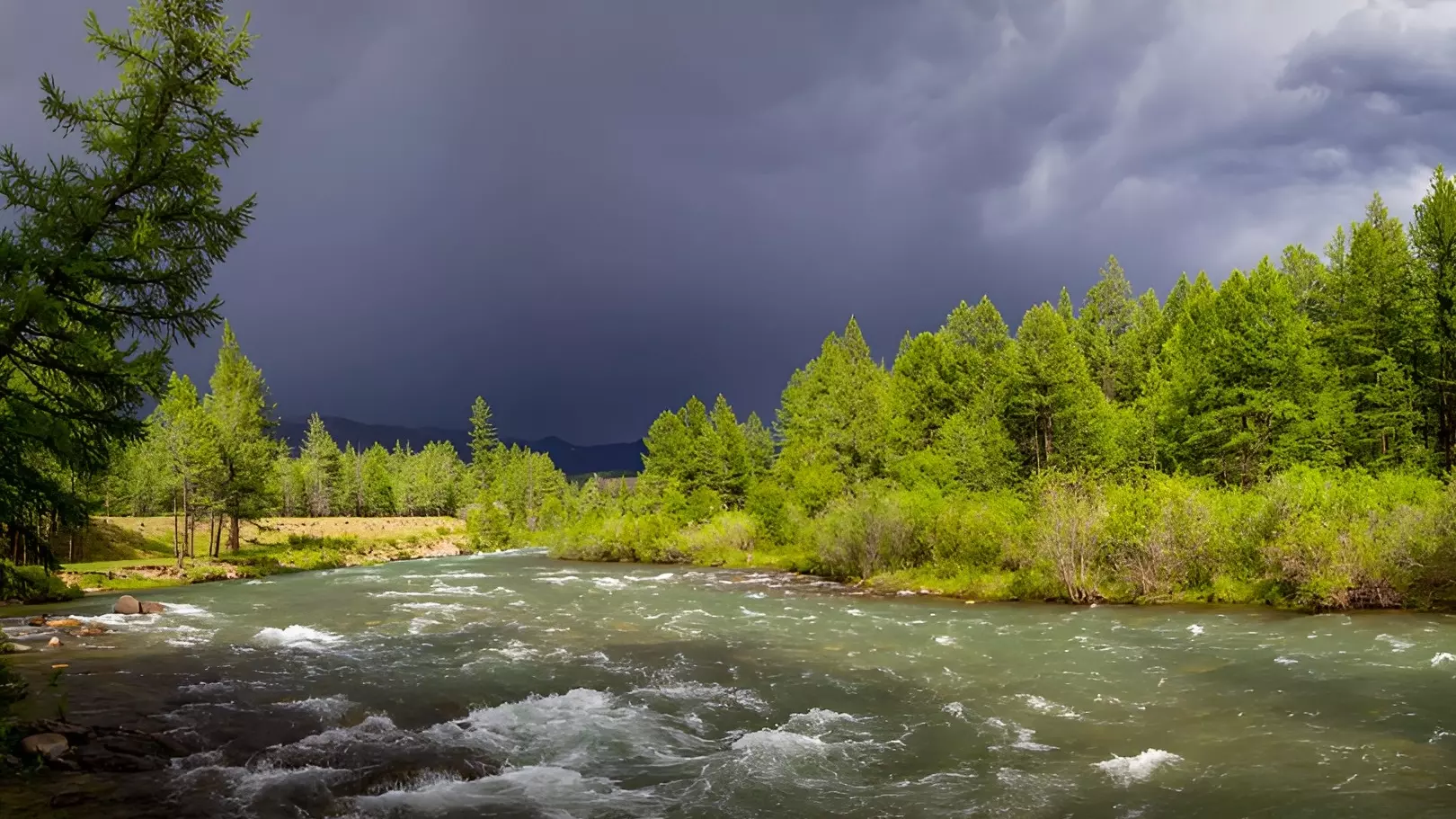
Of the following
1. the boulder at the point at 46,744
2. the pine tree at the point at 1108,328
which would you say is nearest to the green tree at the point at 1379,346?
the pine tree at the point at 1108,328

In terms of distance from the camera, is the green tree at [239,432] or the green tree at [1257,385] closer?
the green tree at [1257,385]

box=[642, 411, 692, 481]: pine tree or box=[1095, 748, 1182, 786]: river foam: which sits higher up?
box=[642, 411, 692, 481]: pine tree

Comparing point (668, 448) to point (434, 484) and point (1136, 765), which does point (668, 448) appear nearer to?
point (1136, 765)

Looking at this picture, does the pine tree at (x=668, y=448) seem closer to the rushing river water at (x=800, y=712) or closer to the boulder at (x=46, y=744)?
the rushing river water at (x=800, y=712)

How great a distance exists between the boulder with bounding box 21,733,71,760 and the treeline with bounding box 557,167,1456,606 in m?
31.9

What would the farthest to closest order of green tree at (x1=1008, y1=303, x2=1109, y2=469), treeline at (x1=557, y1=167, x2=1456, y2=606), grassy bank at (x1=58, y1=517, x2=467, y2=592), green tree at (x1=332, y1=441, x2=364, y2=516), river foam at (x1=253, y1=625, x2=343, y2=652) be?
green tree at (x1=332, y1=441, x2=364, y2=516)
green tree at (x1=1008, y1=303, x2=1109, y2=469)
grassy bank at (x1=58, y1=517, x2=467, y2=592)
treeline at (x1=557, y1=167, x2=1456, y2=606)
river foam at (x1=253, y1=625, x2=343, y2=652)

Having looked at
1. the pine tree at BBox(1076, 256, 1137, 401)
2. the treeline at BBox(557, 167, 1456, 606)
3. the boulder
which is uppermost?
the pine tree at BBox(1076, 256, 1137, 401)

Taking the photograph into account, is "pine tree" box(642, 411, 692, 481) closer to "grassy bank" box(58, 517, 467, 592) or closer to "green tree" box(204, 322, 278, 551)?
"grassy bank" box(58, 517, 467, 592)

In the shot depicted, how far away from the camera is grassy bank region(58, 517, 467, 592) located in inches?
1850

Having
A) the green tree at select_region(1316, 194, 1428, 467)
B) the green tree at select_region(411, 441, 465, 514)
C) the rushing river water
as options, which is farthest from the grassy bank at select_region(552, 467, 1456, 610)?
the green tree at select_region(411, 441, 465, 514)

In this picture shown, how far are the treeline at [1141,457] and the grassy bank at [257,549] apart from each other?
2225 centimetres

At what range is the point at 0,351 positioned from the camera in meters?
11.4

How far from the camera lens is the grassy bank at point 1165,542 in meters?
26.4

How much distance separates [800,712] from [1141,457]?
47236 mm
